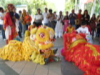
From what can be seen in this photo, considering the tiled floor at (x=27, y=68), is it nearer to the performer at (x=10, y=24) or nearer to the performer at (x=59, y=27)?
the performer at (x=10, y=24)

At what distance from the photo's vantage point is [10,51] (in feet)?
10.7

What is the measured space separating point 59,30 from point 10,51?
11.1ft

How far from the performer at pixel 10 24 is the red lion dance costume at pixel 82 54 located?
168 cm

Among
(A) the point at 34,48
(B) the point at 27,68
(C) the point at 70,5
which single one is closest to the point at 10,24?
(A) the point at 34,48

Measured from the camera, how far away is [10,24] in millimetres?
Answer: 3676

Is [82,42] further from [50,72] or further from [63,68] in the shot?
[50,72]

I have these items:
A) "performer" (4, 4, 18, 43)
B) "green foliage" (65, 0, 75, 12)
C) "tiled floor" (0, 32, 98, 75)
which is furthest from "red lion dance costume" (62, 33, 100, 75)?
"green foliage" (65, 0, 75, 12)

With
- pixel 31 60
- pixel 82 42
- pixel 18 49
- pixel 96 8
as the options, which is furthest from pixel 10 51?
pixel 96 8

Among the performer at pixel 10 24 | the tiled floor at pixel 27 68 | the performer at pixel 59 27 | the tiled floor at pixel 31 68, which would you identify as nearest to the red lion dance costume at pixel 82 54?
the tiled floor at pixel 31 68

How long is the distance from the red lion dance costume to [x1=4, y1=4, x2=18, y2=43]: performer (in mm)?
1683

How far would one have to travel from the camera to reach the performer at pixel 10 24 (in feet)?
11.8

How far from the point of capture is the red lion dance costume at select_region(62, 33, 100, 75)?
7.18 feet

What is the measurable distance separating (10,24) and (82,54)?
7.49ft

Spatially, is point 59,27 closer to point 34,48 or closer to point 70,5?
point 34,48
